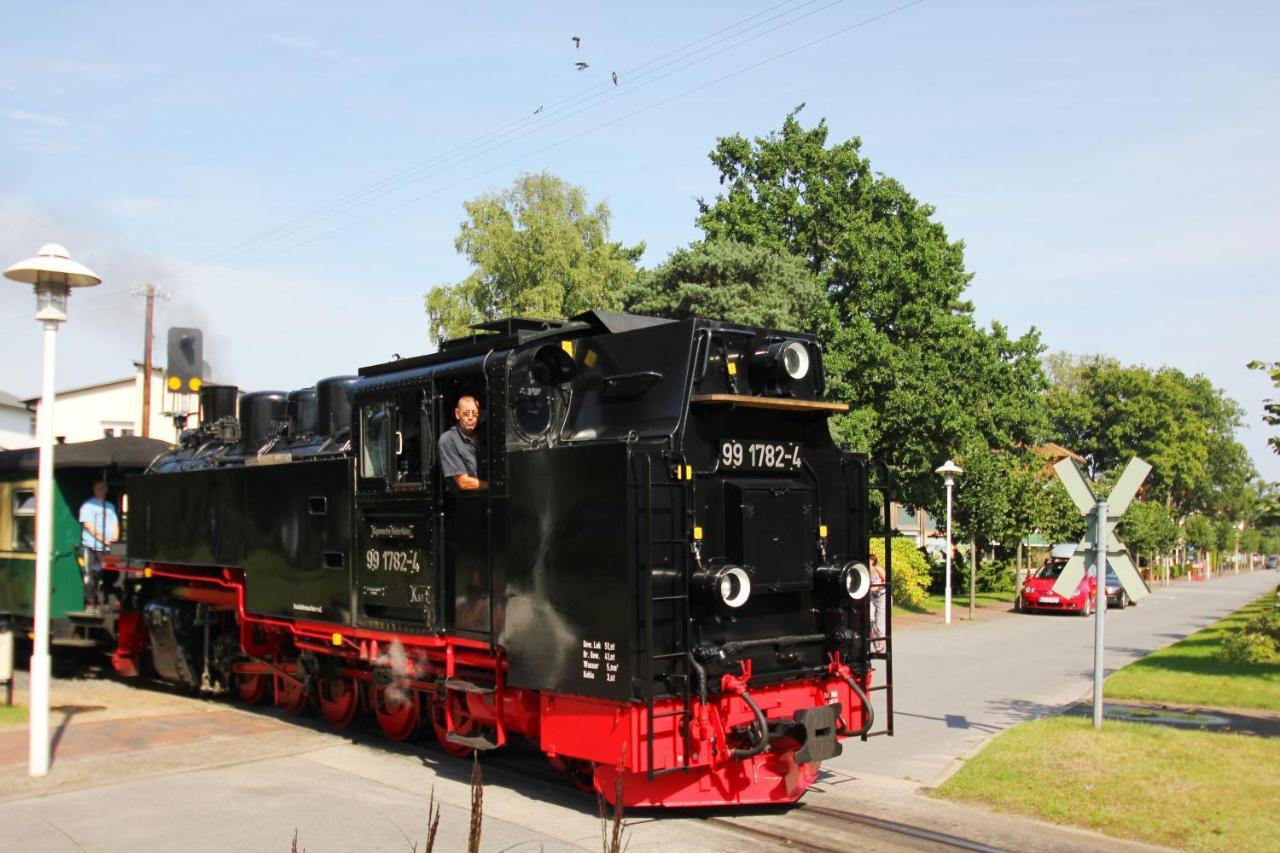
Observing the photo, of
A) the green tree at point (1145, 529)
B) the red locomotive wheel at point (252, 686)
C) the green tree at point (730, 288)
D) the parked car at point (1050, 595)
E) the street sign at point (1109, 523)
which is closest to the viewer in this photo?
the street sign at point (1109, 523)

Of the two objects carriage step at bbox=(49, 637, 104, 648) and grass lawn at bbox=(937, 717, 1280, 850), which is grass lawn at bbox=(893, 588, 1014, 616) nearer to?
grass lawn at bbox=(937, 717, 1280, 850)

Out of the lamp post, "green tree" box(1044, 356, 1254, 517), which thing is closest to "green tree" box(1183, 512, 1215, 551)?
"green tree" box(1044, 356, 1254, 517)

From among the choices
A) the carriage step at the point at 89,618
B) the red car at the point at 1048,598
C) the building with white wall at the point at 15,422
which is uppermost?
the building with white wall at the point at 15,422

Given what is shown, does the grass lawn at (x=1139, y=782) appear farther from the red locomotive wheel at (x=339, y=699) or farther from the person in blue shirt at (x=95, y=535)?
the person in blue shirt at (x=95, y=535)

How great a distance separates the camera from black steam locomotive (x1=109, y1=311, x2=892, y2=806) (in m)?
7.05

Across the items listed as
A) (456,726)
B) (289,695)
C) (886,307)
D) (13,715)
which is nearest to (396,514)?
(456,726)

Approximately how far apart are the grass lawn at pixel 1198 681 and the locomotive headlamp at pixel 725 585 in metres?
8.22

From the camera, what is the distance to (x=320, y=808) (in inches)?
299

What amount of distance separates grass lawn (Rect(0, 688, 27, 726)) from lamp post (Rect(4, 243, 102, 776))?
1.93 m

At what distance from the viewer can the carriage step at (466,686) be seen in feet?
26.4

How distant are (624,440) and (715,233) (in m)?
26.1

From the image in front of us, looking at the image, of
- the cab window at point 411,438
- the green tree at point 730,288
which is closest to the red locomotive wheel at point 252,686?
the cab window at point 411,438

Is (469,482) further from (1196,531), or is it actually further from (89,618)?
(1196,531)

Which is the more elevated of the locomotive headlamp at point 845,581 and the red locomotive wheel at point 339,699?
the locomotive headlamp at point 845,581
